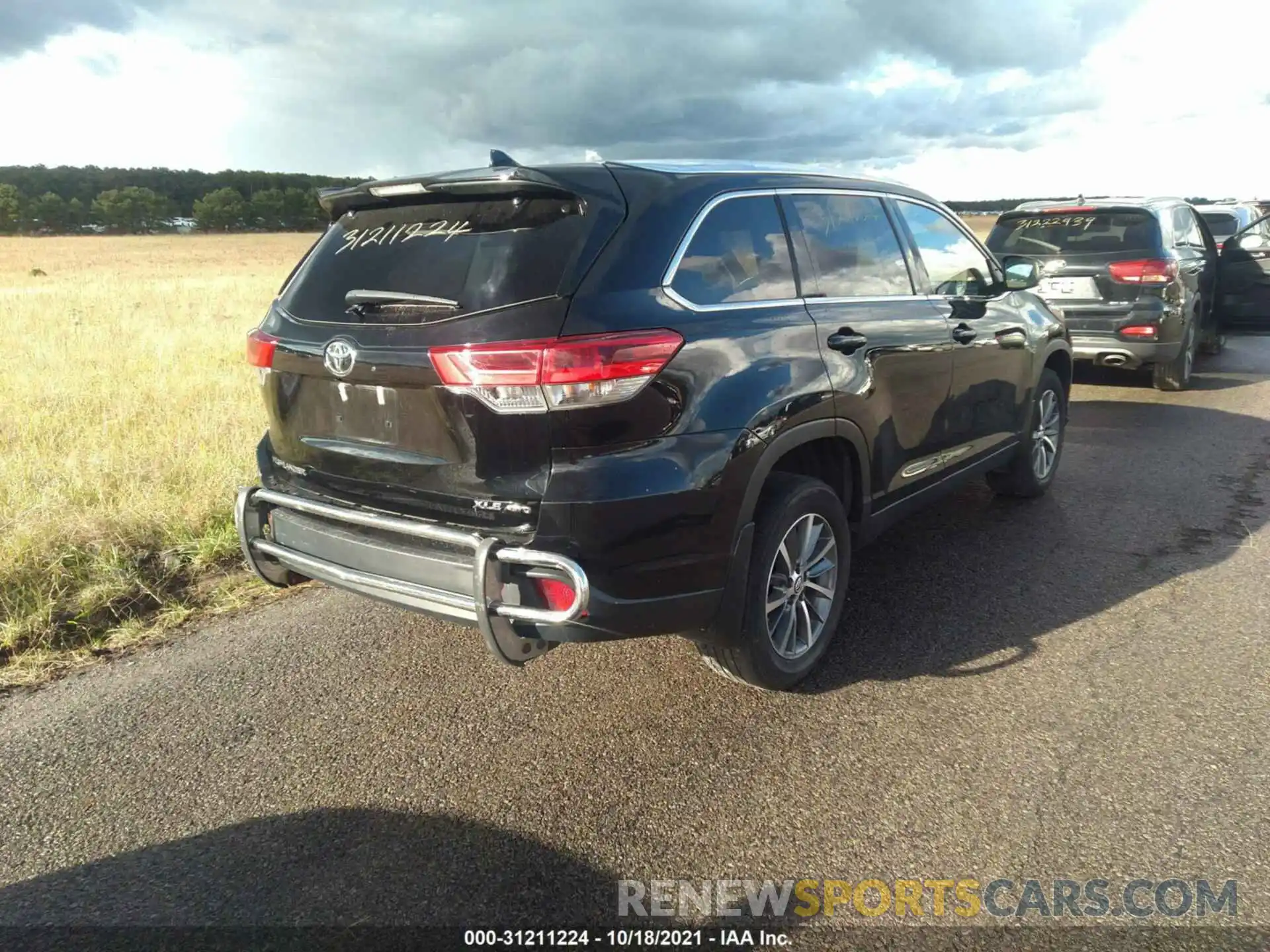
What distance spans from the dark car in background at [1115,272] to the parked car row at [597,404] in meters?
5.38

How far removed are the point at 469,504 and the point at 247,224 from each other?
7882 cm

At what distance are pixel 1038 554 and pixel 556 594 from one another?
10.4 feet

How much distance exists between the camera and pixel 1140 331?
27.6 feet

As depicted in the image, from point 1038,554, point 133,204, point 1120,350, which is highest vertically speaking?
point 133,204

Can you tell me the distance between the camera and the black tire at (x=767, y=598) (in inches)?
125

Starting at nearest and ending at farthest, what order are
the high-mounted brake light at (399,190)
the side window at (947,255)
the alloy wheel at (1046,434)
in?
the high-mounted brake light at (399,190) → the side window at (947,255) → the alloy wheel at (1046,434)

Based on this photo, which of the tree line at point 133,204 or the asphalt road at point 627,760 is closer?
the asphalt road at point 627,760

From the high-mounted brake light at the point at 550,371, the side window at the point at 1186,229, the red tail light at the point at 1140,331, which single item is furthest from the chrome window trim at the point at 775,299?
the side window at the point at 1186,229

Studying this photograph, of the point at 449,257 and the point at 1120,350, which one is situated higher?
the point at 449,257

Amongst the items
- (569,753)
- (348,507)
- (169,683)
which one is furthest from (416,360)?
(169,683)

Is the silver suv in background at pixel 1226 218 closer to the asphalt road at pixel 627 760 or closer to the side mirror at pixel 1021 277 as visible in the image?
the side mirror at pixel 1021 277

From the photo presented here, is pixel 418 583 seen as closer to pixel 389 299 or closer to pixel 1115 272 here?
pixel 389 299

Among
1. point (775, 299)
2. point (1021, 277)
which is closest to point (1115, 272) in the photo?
point (1021, 277)

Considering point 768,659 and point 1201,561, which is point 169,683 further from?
point 1201,561
